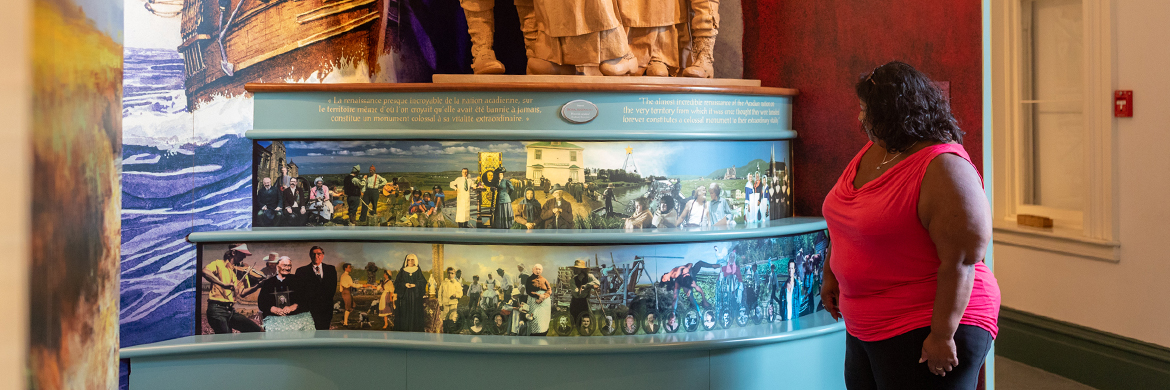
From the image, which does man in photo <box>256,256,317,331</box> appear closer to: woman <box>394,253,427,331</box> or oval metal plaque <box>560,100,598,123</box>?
woman <box>394,253,427,331</box>

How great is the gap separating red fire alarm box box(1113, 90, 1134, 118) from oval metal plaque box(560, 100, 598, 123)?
2586 millimetres

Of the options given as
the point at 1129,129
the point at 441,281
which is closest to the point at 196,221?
the point at 441,281

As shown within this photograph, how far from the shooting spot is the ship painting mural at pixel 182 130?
2746 mm

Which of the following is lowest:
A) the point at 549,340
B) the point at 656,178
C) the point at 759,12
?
the point at 549,340

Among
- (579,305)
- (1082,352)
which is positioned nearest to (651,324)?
(579,305)

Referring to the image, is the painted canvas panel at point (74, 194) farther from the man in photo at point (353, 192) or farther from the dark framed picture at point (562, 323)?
the man in photo at point (353, 192)

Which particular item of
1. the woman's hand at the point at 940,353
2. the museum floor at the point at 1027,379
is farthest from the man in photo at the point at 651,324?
the museum floor at the point at 1027,379

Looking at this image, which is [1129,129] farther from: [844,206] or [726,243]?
[844,206]

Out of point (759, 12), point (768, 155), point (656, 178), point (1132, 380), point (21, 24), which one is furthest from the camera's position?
point (759, 12)

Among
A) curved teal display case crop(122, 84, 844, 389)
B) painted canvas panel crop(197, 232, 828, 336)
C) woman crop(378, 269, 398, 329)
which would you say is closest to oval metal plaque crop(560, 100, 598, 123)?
curved teal display case crop(122, 84, 844, 389)

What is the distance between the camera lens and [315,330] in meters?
2.81

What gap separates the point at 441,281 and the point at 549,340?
49 centimetres

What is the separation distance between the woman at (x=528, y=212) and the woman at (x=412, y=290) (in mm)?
412

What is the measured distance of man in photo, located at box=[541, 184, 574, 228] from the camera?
2787 mm
